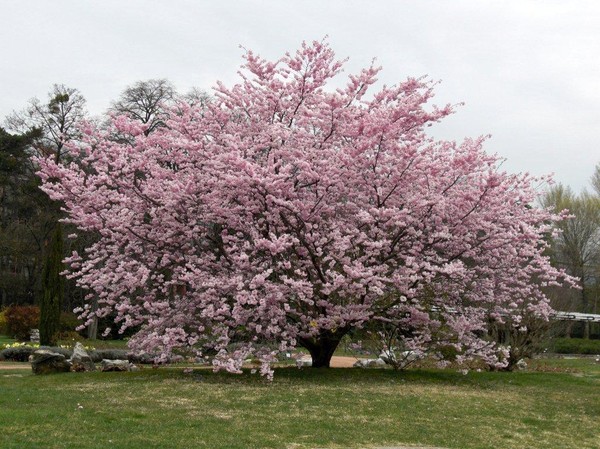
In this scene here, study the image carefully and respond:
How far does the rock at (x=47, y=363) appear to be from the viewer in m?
15.2

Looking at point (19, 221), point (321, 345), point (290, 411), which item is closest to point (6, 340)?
point (19, 221)

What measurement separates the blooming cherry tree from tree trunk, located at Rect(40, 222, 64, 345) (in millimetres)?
8939

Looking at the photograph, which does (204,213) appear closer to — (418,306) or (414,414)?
(418,306)

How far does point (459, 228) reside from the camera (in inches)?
564

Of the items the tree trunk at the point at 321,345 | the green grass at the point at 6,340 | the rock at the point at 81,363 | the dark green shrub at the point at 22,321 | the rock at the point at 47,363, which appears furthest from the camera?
the dark green shrub at the point at 22,321

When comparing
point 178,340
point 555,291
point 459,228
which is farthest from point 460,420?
point 555,291

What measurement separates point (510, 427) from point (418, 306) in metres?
4.49

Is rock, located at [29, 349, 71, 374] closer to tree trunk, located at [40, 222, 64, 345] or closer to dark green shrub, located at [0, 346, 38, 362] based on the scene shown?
dark green shrub, located at [0, 346, 38, 362]

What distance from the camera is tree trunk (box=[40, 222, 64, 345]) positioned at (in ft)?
76.5

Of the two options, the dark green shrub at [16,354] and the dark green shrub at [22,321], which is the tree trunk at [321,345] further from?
the dark green shrub at [22,321]

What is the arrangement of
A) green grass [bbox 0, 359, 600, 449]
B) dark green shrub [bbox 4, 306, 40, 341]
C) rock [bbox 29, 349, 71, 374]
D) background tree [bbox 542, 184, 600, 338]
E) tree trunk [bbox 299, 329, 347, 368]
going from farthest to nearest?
background tree [bbox 542, 184, 600, 338]
dark green shrub [bbox 4, 306, 40, 341]
rock [bbox 29, 349, 71, 374]
tree trunk [bbox 299, 329, 347, 368]
green grass [bbox 0, 359, 600, 449]

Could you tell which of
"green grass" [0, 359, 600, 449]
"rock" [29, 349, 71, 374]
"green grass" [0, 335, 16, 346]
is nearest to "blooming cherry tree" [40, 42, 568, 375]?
"green grass" [0, 359, 600, 449]

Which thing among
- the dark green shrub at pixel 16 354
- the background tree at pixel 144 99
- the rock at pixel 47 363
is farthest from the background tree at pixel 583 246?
the rock at pixel 47 363

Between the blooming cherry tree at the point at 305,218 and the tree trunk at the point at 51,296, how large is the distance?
8.94m
